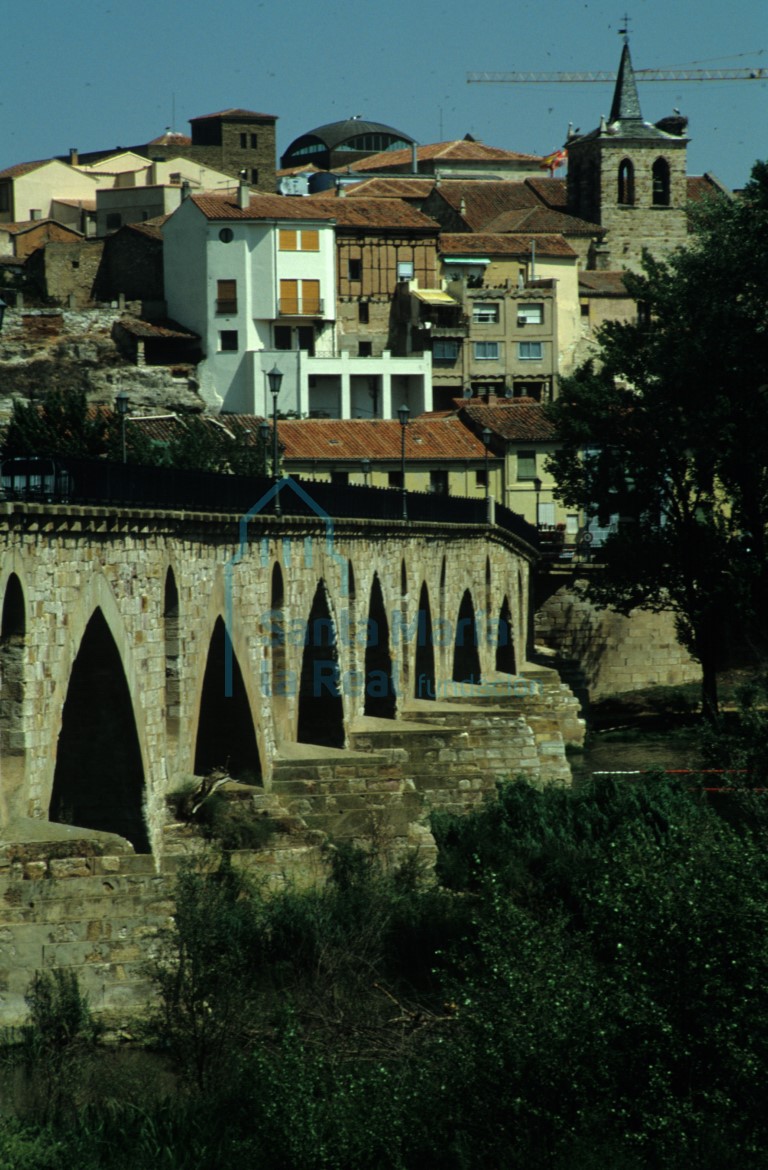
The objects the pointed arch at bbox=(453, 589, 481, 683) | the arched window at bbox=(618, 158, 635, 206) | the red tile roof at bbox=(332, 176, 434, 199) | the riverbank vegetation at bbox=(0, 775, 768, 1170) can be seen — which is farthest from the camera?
the arched window at bbox=(618, 158, 635, 206)

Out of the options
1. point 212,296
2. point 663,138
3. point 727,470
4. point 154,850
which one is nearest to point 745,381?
point 727,470

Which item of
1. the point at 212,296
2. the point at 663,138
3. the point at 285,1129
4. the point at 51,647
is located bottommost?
the point at 285,1129

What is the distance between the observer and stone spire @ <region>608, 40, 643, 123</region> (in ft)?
339

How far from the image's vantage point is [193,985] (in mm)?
19719

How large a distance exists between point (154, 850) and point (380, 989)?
306 cm

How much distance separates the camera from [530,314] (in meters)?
80.6

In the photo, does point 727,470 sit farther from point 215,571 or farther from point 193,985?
point 193,985

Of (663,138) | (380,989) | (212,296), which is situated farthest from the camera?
(663,138)

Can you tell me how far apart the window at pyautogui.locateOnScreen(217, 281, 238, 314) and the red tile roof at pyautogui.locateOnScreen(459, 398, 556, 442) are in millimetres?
10760

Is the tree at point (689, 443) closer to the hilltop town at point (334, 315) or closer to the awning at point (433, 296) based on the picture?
the hilltop town at point (334, 315)

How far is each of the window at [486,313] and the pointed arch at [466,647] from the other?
32.7m

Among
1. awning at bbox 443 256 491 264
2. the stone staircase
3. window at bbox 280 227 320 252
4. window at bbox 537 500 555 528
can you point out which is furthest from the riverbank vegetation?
awning at bbox 443 256 491 264

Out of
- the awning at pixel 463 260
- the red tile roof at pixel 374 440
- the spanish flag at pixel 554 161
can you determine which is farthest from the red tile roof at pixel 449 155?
the red tile roof at pixel 374 440

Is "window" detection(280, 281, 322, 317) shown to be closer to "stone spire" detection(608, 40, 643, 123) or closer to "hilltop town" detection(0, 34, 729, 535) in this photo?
"hilltop town" detection(0, 34, 729, 535)
